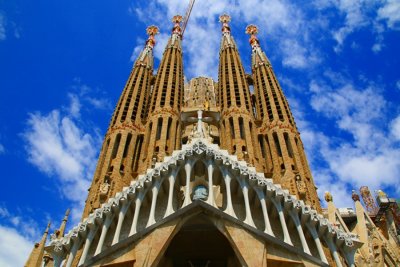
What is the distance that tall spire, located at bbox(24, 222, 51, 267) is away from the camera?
21969 millimetres

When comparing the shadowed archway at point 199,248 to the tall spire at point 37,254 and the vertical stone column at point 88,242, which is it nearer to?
the vertical stone column at point 88,242

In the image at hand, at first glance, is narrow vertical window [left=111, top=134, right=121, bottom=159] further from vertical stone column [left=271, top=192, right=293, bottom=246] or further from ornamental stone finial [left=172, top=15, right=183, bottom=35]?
ornamental stone finial [left=172, top=15, right=183, bottom=35]

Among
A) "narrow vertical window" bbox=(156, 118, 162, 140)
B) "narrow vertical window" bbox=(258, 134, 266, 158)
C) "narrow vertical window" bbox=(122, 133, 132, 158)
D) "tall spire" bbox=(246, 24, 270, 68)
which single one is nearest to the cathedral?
"narrow vertical window" bbox=(122, 133, 132, 158)

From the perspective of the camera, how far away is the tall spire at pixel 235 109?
28094 millimetres

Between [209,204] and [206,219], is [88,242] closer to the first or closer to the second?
[206,219]

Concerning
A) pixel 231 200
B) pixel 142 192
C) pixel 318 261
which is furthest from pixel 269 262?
pixel 142 192

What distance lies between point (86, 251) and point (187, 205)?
4.22 meters

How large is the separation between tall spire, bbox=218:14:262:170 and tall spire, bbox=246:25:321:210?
844mm

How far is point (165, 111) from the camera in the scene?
31312 millimetres

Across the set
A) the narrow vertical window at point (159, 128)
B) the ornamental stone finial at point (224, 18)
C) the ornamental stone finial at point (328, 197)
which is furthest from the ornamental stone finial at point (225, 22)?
the ornamental stone finial at point (328, 197)

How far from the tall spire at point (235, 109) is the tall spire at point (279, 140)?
2.77 feet

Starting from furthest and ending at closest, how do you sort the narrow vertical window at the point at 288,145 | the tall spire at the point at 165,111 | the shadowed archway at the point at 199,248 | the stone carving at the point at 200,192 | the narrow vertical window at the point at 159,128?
the narrow vertical window at the point at 159,128, the tall spire at the point at 165,111, the narrow vertical window at the point at 288,145, the shadowed archway at the point at 199,248, the stone carving at the point at 200,192

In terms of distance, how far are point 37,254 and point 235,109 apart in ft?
53.0

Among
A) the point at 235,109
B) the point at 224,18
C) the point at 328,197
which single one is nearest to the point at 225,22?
the point at 224,18
